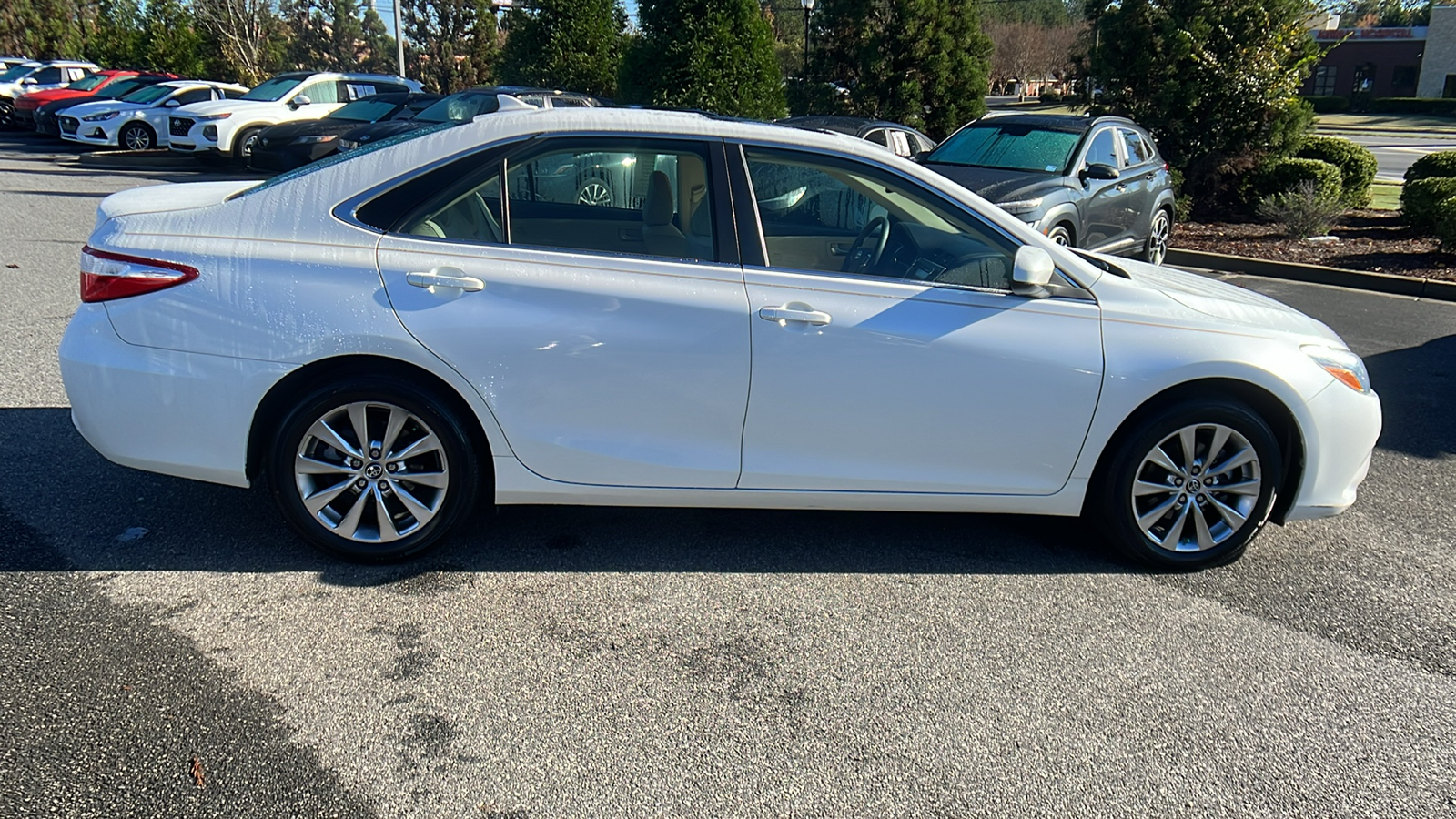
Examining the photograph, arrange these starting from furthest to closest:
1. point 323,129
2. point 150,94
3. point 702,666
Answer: point 150,94 < point 323,129 < point 702,666

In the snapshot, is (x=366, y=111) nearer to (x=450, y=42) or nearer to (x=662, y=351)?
(x=662, y=351)

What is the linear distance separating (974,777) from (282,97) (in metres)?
21.1

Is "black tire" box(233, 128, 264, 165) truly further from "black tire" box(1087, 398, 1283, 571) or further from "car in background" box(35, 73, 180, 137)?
"black tire" box(1087, 398, 1283, 571)

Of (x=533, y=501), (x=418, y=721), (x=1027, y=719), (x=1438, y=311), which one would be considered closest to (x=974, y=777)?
(x=1027, y=719)

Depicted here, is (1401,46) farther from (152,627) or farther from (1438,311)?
(152,627)

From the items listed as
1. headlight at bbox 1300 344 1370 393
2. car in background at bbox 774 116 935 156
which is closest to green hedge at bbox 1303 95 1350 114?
car in background at bbox 774 116 935 156

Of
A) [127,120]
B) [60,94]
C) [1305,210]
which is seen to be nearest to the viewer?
[1305,210]

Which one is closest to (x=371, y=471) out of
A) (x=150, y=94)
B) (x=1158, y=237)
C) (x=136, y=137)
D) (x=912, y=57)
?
(x=1158, y=237)

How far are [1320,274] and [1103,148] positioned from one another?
3.03 meters

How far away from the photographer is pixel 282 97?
68.5ft

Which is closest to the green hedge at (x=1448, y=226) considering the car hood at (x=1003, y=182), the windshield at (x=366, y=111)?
the car hood at (x=1003, y=182)

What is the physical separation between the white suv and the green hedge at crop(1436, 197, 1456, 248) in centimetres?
1736

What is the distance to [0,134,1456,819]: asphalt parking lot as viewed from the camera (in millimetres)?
2982

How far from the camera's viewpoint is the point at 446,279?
391 cm
